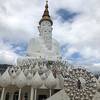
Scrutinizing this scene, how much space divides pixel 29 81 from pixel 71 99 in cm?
603

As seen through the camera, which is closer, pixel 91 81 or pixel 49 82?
pixel 91 81

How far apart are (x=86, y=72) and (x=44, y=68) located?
6.33 m

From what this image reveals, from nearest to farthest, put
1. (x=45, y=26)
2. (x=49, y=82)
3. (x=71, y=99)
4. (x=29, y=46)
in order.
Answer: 1. (x=71, y=99)
2. (x=49, y=82)
3. (x=29, y=46)
4. (x=45, y=26)

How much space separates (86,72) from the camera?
74.7 feet

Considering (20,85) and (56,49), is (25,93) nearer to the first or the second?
(20,85)

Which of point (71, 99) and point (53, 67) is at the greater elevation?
point (53, 67)

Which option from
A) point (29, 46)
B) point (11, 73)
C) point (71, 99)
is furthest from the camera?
point (29, 46)

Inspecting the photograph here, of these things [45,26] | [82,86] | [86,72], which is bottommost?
[82,86]

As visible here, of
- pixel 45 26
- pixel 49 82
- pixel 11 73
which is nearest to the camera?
pixel 49 82

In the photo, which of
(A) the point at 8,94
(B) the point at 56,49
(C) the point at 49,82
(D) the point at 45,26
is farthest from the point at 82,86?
(D) the point at 45,26

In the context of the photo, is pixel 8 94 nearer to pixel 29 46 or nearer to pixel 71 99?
pixel 71 99

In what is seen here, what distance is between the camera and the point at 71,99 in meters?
19.9

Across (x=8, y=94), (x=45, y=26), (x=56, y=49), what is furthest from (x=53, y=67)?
(x=45, y=26)

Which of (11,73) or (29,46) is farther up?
(29,46)
